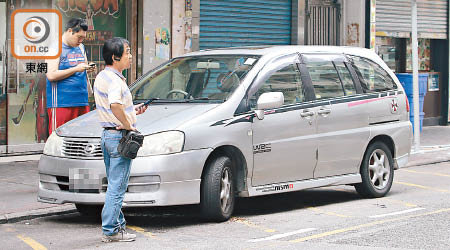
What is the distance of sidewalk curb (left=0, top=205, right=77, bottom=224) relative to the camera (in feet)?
28.2

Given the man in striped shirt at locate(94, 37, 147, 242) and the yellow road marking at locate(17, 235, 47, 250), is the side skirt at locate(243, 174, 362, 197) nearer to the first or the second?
the man in striped shirt at locate(94, 37, 147, 242)

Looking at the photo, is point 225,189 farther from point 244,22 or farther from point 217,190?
point 244,22

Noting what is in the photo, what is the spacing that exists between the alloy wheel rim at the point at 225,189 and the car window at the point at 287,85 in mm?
979

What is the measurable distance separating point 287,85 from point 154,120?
1.72 metres

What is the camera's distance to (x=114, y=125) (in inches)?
287

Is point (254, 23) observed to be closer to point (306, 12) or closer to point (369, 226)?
point (306, 12)

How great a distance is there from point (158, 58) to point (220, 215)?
7621 mm

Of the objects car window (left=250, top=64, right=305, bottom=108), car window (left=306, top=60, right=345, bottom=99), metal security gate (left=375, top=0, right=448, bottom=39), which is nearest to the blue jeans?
car window (left=250, top=64, right=305, bottom=108)

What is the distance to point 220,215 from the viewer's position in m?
8.23

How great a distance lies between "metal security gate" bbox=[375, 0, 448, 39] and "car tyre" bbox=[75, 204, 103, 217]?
12.9 metres

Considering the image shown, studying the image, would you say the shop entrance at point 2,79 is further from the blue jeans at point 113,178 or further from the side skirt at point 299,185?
the blue jeans at point 113,178

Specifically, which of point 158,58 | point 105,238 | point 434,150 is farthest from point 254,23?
point 105,238

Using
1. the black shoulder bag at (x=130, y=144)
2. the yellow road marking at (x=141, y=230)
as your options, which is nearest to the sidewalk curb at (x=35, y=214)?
the yellow road marking at (x=141, y=230)

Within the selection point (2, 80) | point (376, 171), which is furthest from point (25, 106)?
point (376, 171)
